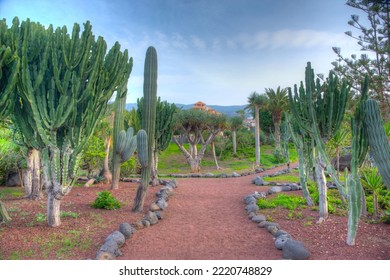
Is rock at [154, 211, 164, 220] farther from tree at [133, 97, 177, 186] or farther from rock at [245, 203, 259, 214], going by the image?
tree at [133, 97, 177, 186]

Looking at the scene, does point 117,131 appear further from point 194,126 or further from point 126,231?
point 194,126

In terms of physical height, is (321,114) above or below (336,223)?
above

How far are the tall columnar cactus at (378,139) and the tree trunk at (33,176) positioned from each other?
26.5 ft

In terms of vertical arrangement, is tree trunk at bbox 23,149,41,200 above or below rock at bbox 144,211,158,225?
above

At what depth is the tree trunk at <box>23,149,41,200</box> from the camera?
27.3 feet

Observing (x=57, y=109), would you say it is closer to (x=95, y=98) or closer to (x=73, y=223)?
(x=95, y=98)

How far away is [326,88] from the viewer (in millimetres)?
5793

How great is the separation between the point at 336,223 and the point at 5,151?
1013 centimetres

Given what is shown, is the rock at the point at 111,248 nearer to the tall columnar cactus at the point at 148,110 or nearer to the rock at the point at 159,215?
the rock at the point at 159,215

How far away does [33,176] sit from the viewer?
8352 millimetres

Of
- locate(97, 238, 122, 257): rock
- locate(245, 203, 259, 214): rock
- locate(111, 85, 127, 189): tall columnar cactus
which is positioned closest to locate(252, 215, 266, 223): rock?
locate(245, 203, 259, 214): rock

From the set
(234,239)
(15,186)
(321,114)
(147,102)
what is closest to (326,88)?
(321,114)

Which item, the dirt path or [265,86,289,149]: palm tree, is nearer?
the dirt path

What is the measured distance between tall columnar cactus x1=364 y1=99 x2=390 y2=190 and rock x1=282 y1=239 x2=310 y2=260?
154 cm
